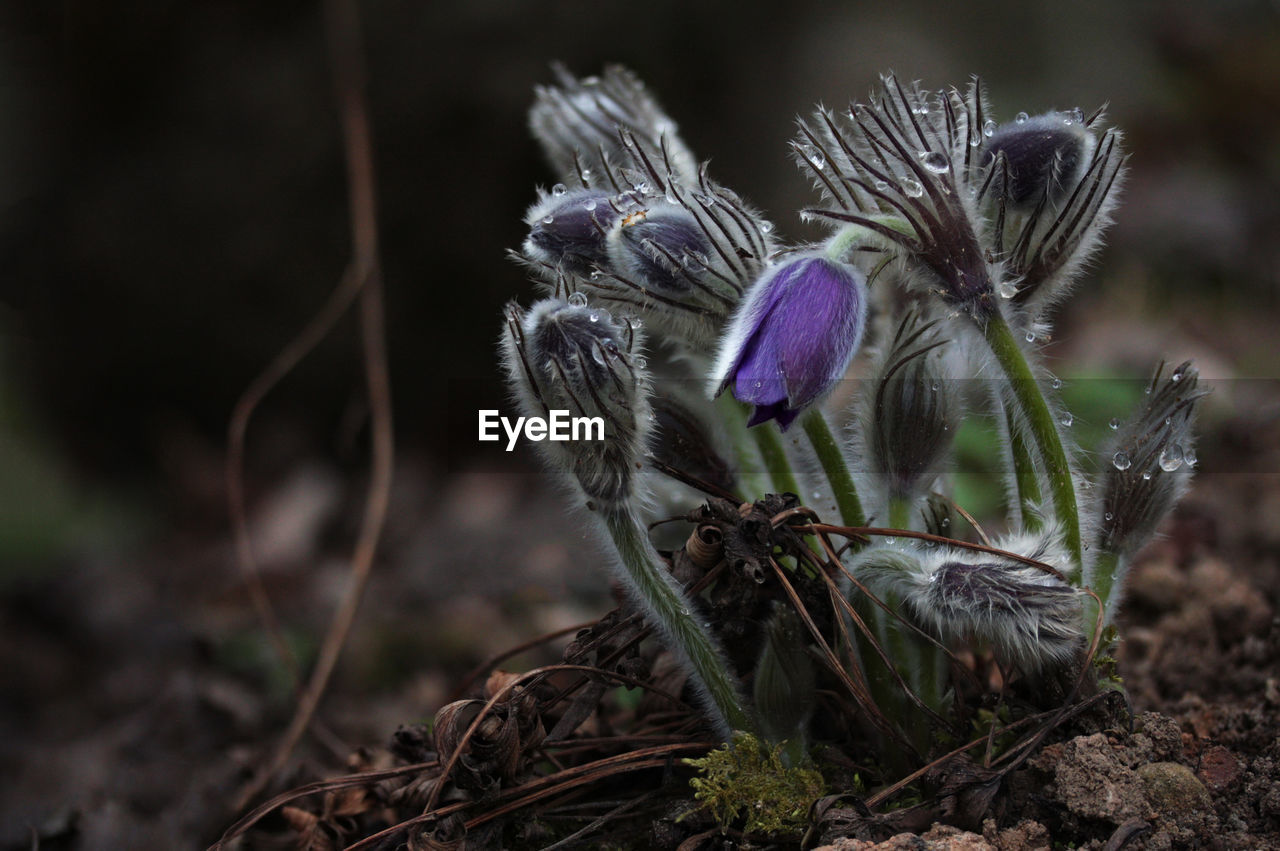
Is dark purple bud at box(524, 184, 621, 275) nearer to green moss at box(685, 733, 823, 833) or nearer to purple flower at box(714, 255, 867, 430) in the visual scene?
purple flower at box(714, 255, 867, 430)

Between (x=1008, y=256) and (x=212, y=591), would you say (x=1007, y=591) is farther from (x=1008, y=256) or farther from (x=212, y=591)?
(x=212, y=591)

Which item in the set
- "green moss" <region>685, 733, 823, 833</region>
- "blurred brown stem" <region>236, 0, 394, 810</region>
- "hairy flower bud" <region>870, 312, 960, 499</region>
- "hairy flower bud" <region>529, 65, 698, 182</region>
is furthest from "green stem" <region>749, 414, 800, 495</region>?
"blurred brown stem" <region>236, 0, 394, 810</region>

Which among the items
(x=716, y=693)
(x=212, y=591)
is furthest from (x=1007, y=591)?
(x=212, y=591)

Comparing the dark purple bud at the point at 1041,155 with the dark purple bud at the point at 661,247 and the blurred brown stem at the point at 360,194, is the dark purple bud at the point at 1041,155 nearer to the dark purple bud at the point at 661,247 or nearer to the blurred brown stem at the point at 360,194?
the dark purple bud at the point at 661,247

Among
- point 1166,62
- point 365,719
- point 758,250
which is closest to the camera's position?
point 758,250

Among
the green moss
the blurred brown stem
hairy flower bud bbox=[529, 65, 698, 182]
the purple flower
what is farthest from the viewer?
the blurred brown stem

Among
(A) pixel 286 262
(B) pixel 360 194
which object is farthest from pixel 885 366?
(A) pixel 286 262

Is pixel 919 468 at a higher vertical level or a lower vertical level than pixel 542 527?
lower

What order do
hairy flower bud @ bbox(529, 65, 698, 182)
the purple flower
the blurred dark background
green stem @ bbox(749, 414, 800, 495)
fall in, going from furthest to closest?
the blurred dark background, hairy flower bud @ bbox(529, 65, 698, 182), green stem @ bbox(749, 414, 800, 495), the purple flower
